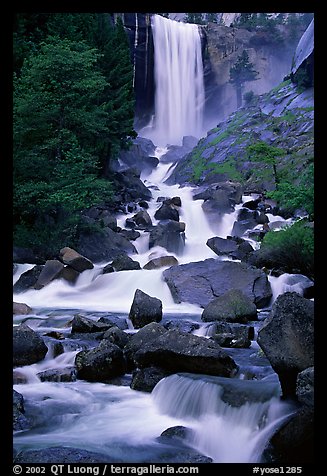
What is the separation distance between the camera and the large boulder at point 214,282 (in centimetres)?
1319

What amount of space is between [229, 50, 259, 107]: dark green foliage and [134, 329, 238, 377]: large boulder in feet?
197

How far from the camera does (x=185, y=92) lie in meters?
63.1

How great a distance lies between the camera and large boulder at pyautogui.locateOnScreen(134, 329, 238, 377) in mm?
6859

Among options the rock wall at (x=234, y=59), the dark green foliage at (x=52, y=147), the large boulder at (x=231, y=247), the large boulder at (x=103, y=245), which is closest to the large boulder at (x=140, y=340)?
the large boulder at (x=231, y=247)

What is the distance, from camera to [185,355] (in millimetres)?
6906

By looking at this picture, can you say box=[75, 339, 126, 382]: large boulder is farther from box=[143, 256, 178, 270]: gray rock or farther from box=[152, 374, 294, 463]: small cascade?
box=[143, 256, 178, 270]: gray rock

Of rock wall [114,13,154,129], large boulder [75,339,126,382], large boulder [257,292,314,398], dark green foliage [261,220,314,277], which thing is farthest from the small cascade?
rock wall [114,13,154,129]

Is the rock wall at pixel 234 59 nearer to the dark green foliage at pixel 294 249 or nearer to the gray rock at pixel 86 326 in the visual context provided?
the dark green foliage at pixel 294 249

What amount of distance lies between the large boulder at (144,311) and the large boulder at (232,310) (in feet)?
3.94

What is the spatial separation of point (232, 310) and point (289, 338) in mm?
5573

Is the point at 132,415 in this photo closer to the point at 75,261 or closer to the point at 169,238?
the point at 75,261

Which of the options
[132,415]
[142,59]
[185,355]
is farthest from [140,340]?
[142,59]
